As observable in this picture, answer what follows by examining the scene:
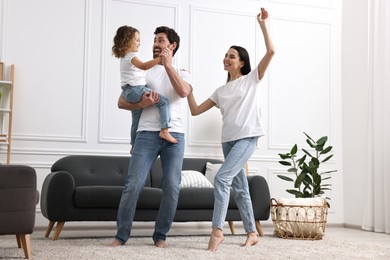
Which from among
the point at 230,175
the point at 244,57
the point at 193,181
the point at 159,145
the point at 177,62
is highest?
the point at 177,62

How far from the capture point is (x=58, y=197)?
4176mm

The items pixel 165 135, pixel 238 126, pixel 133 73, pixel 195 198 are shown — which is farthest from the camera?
pixel 195 198

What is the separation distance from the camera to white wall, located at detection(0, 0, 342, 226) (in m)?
5.16

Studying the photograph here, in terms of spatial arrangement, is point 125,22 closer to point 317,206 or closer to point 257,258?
point 317,206

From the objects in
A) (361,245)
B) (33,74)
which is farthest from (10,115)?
(361,245)

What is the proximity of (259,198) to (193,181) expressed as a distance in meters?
0.57

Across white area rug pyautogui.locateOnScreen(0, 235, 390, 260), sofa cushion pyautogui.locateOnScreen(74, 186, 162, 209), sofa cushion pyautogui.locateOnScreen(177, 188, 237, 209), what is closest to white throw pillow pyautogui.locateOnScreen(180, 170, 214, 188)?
sofa cushion pyautogui.locateOnScreen(177, 188, 237, 209)

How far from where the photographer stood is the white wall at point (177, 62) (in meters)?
5.16

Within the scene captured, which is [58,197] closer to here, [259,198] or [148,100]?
[148,100]

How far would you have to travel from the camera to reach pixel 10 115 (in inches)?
195

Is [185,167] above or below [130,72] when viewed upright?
below

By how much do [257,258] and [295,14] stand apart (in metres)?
3.76

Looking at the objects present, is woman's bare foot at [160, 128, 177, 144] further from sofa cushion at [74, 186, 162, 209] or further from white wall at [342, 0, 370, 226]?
white wall at [342, 0, 370, 226]

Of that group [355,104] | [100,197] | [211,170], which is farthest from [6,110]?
[355,104]
